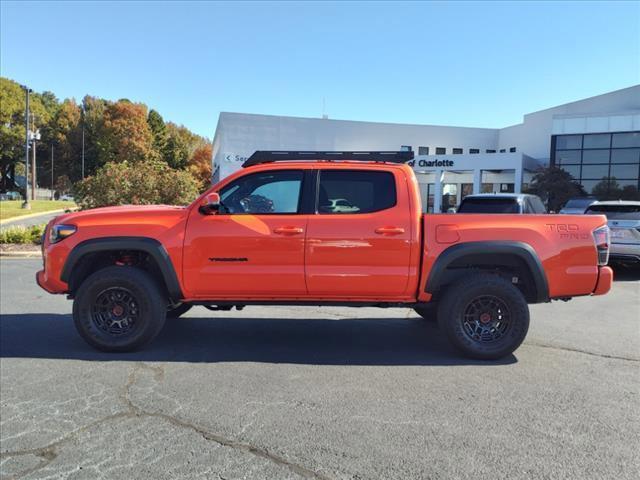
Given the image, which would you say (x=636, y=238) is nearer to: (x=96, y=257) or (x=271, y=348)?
(x=271, y=348)

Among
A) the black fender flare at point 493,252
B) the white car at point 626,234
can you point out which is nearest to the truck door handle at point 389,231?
the black fender flare at point 493,252

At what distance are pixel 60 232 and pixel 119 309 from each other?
979 mm

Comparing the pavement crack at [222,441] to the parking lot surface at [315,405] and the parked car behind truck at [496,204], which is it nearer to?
the parking lot surface at [315,405]

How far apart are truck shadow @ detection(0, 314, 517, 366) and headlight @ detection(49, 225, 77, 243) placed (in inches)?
47.1

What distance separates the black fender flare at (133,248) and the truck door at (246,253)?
6.1 inches

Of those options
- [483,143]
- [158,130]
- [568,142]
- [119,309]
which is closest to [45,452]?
[119,309]

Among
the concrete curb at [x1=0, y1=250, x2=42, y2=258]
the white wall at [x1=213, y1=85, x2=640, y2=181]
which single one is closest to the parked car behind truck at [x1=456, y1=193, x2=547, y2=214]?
the concrete curb at [x1=0, y1=250, x2=42, y2=258]

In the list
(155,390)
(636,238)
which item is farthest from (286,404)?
(636,238)

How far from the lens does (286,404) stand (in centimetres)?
392

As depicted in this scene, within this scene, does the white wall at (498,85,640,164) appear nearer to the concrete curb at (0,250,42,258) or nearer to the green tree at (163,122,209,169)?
the concrete curb at (0,250,42,258)

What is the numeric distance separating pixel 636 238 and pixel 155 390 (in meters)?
10.3

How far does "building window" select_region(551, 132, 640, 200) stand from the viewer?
3444 cm

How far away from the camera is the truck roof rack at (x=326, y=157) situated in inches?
210

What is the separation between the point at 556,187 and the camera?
33.9 meters
